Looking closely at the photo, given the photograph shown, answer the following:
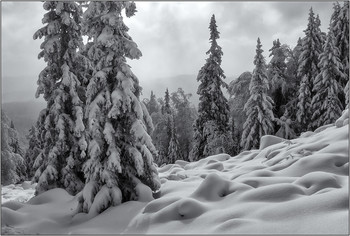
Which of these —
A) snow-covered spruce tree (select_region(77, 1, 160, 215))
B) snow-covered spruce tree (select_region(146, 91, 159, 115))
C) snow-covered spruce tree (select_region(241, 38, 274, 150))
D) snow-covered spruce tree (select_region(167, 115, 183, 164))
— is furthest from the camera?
snow-covered spruce tree (select_region(146, 91, 159, 115))

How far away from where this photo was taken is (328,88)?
2944cm

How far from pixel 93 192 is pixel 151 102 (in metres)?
43.2

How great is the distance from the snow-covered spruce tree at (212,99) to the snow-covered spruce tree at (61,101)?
53.8 feet

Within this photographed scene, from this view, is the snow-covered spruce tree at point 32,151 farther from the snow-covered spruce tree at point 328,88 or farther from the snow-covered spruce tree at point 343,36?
the snow-covered spruce tree at point 343,36

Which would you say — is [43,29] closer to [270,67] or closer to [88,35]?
[88,35]

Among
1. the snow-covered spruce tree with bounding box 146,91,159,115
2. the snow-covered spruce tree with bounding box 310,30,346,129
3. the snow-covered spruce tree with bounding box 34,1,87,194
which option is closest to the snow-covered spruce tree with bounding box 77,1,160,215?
the snow-covered spruce tree with bounding box 34,1,87,194

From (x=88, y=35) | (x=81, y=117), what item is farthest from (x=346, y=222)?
(x=81, y=117)

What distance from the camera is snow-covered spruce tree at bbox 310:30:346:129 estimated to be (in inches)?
1145

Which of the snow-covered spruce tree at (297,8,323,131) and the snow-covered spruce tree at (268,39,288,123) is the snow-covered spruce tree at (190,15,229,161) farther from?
the snow-covered spruce tree at (297,8,323,131)

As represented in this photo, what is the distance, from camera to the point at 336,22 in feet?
108

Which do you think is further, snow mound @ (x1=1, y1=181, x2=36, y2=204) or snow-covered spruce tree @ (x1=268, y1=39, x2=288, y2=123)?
snow-covered spruce tree @ (x1=268, y1=39, x2=288, y2=123)

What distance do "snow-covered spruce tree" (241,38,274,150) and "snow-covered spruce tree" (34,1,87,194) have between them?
60.5 ft

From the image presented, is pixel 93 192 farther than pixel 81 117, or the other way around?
pixel 81 117

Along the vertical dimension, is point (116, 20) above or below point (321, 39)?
below
